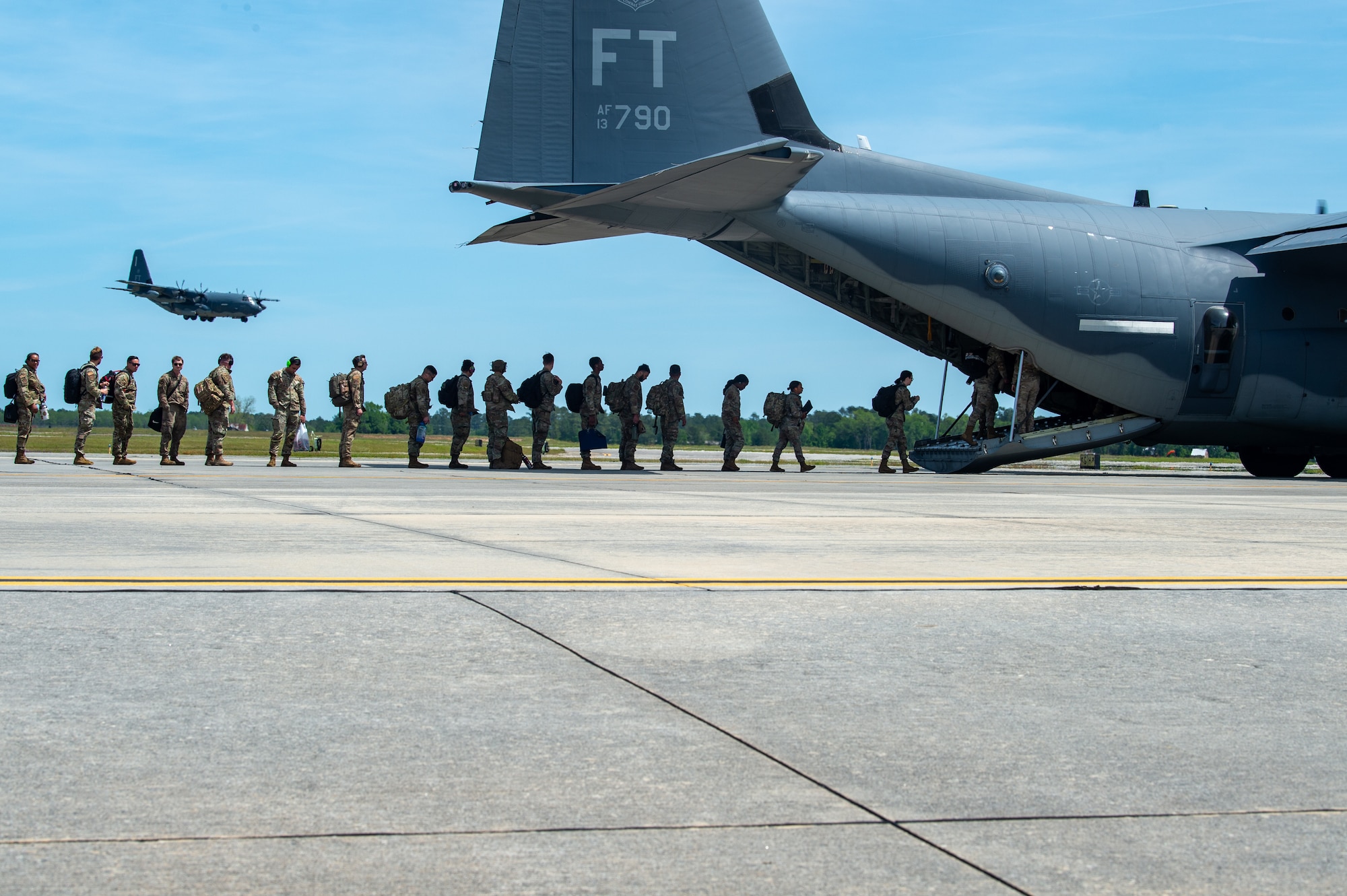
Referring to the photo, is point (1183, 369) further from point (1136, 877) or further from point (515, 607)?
point (1136, 877)

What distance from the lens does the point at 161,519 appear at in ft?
33.9

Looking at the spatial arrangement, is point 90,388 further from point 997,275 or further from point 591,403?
point 997,275

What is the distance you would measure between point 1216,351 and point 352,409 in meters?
16.3

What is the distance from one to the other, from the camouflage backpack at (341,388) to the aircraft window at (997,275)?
11826 mm

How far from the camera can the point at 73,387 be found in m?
22.9

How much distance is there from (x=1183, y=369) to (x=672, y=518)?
15848 millimetres

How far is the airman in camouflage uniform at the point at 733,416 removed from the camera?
26031 mm

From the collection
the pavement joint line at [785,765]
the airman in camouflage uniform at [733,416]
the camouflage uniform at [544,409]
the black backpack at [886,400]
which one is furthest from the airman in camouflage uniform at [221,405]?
the pavement joint line at [785,765]

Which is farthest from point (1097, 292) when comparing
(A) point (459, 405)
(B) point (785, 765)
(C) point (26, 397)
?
(B) point (785, 765)

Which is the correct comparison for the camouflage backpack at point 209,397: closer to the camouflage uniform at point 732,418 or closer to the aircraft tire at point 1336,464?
the camouflage uniform at point 732,418

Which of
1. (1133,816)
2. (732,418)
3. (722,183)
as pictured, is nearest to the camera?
(1133,816)

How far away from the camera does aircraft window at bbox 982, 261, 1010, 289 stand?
22906 millimetres

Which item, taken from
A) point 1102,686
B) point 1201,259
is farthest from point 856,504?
point 1201,259

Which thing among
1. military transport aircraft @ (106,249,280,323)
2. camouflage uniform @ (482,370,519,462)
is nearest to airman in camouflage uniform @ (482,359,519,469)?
camouflage uniform @ (482,370,519,462)
